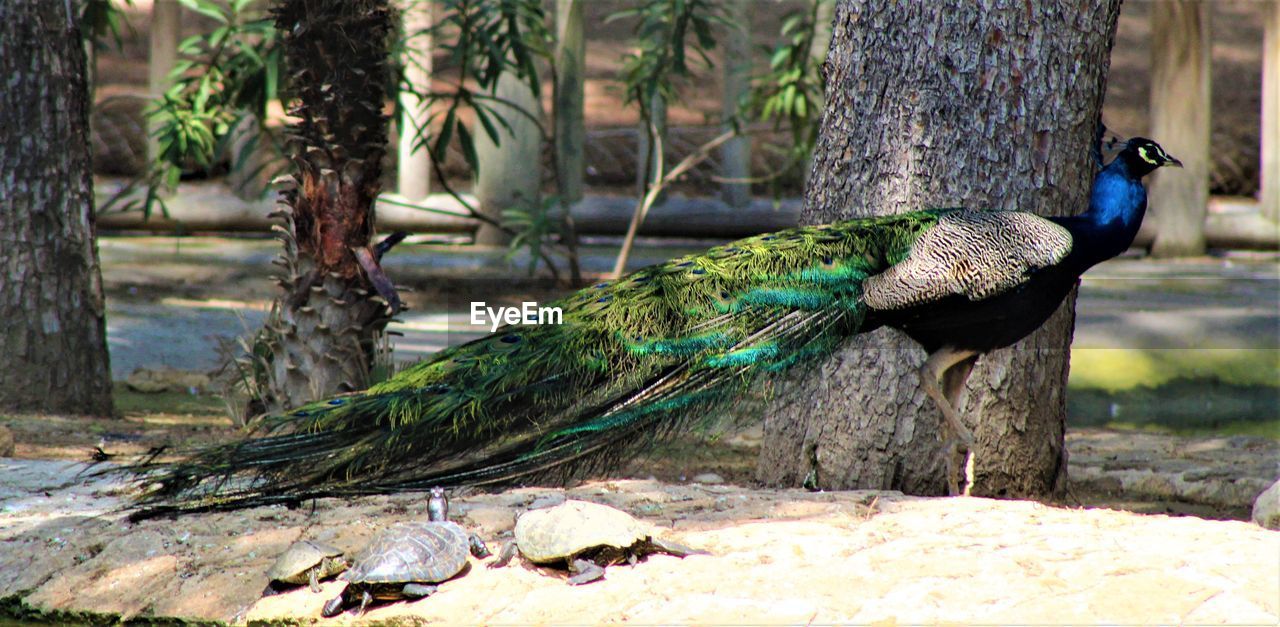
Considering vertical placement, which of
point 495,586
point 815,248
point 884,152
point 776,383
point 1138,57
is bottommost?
point 495,586

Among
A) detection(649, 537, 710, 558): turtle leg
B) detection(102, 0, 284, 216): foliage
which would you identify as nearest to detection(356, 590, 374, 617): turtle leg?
detection(649, 537, 710, 558): turtle leg

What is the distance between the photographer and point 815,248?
14.0 ft

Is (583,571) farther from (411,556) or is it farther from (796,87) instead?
(796,87)

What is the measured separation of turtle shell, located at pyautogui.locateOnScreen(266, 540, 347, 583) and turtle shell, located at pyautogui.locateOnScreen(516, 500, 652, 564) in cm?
55

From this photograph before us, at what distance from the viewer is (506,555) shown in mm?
3744

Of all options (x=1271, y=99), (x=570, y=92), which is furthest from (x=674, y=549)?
(x=1271, y=99)

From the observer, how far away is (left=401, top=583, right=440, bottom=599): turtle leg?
141 inches

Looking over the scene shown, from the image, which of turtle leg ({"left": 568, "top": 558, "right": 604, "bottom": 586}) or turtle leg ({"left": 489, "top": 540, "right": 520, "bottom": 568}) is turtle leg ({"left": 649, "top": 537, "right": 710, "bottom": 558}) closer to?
turtle leg ({"left": 568, "top": 558, "right": 604, "bottom": 586})

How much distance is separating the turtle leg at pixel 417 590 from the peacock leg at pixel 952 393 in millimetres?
1859

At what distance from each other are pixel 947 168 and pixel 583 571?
84.2 inches

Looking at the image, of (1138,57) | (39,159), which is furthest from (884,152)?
(1138,57)

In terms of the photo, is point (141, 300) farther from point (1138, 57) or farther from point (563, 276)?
point (1138, 57)

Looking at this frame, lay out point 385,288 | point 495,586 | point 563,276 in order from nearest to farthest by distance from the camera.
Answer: point 495,586
point 385,288
point 563,276

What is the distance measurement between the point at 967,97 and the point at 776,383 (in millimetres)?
1318
